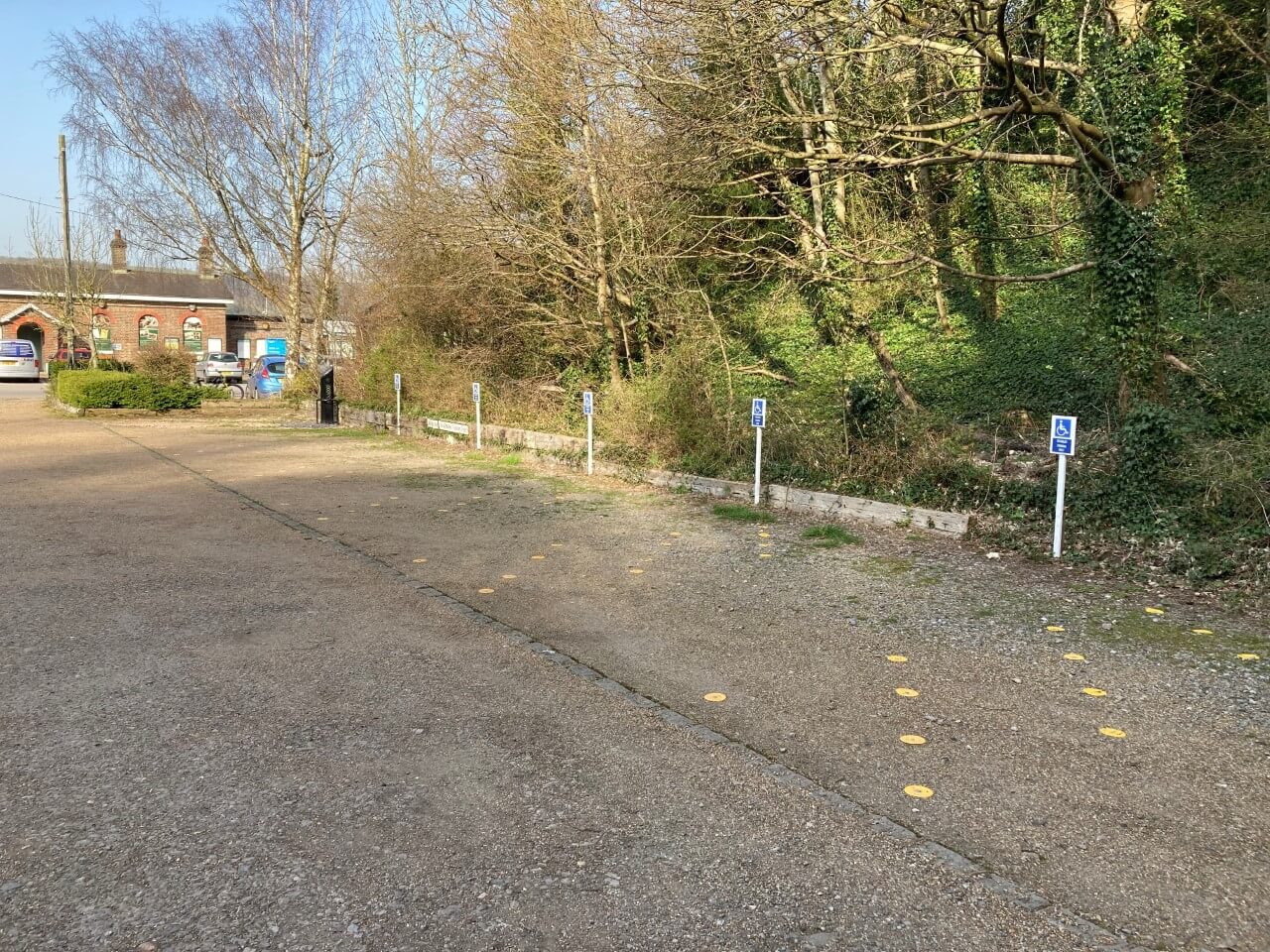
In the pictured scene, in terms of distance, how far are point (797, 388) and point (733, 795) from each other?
12.6m

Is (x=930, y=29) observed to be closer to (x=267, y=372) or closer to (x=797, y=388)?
(x=797, y=388)

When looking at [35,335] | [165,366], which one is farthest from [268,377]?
[35,335]

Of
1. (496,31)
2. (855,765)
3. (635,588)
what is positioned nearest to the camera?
(855,765)

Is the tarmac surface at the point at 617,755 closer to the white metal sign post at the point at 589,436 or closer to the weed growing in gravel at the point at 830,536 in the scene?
the weed growing in gravel at the point at 830,536

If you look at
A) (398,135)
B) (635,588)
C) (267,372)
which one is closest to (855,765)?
(635,588)

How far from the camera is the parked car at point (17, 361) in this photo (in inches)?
1730

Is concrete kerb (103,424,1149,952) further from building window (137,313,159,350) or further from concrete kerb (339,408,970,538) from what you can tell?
building window (137,313,159,350)

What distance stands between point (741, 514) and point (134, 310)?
54.9m

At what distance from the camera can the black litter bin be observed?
74.8 feet

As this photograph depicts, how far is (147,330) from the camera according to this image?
2178 inches

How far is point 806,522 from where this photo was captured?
32.3ft

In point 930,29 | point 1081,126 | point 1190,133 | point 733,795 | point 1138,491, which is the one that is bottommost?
point 733,795

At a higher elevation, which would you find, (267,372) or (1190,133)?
(1190,133)

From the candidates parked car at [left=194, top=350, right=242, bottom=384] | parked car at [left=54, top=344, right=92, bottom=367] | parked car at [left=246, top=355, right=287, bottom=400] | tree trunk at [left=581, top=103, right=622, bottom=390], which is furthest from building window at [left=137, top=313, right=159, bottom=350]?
tree trunk at [left=581, top=103, right=622, bottom=390]
